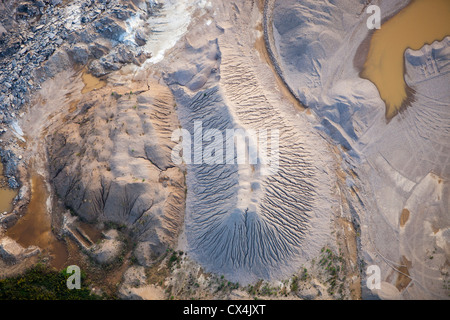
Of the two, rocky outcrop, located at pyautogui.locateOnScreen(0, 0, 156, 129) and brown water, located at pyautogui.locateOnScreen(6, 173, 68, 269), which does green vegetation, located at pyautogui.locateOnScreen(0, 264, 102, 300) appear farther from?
rocky outcrop, located at pyautogui.locateOnScreen(0, 0, 156, 129)

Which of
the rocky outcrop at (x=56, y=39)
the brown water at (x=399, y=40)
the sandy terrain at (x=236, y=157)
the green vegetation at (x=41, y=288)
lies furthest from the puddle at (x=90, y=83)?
the brown water at (x=399, y=40)

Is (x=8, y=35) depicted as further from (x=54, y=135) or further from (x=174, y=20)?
(x=174, y=20)

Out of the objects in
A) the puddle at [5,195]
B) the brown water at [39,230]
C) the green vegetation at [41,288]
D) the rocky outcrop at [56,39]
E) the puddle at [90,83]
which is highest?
the rocky outcrop at [56,39]

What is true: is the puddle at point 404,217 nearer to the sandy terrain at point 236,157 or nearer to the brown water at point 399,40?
the sandy terrain at point 236,157

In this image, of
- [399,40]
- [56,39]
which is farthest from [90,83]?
[399,40]

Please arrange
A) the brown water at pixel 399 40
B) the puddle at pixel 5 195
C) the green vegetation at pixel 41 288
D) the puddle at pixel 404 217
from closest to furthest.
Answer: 1. the green vegetation at pixel 41 288
2. the puddle at pixel 404 217
3. the puddle at pixel 5 195
4. the brown water at pixel 399 40
